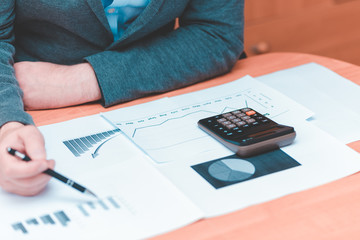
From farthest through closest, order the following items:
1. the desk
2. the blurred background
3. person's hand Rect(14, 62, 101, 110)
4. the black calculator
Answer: the blurred background → person's hand Rect(14, 62, 101, 110) → the black calculator → the desk

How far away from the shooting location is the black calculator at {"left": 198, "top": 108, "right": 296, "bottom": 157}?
0.60 meters

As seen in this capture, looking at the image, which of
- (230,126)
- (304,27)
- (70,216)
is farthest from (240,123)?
(304,27)

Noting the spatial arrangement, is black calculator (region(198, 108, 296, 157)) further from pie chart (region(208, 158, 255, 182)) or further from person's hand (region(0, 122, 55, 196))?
person's hand (region(0, 122, 55, 196))

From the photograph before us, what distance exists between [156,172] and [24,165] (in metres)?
0.15

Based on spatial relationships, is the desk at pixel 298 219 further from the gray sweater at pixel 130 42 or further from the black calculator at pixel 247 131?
the gray sweater at pixel 130 42

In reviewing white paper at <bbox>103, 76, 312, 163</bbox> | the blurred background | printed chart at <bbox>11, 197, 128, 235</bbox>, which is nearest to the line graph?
white paper at <bbox>103, 76, 312, 163</bbox>

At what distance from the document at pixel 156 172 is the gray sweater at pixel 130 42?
0.09 meters

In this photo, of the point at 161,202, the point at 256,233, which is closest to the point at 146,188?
the point at 161,202

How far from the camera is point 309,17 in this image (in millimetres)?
1856

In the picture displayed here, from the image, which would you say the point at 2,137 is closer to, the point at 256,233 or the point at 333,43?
the point at 256,233

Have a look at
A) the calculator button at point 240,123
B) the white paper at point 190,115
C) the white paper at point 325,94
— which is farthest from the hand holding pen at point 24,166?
the white paper at point 325,94

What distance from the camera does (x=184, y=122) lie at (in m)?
0.69

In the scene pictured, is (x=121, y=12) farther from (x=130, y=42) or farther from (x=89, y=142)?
(x=89, y=142)

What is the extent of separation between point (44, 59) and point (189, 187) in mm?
473
